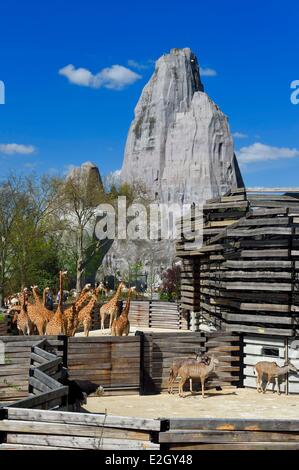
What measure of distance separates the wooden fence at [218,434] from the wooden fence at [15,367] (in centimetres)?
696

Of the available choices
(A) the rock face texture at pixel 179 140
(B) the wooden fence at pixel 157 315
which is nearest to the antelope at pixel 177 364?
(B) the wooden fence at pixel 157 315

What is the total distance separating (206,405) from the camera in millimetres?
12789

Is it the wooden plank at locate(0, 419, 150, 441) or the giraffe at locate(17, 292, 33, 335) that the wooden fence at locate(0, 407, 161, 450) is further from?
the giraffe at locate(17, 292, 33, 335)

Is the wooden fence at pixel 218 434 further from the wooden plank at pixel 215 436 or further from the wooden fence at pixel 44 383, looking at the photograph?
the wooden fence at pixel 44 383

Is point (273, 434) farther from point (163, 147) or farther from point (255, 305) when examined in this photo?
point (163, 147)

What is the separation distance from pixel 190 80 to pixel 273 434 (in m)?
106

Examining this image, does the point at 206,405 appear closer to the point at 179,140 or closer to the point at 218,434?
the point at 218,434

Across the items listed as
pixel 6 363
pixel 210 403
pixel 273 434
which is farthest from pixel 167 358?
pixel 273 434

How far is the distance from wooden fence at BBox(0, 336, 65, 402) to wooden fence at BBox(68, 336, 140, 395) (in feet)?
3.29

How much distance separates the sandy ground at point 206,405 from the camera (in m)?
12.0

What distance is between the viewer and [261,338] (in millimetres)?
14789

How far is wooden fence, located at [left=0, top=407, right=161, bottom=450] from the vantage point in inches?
251
